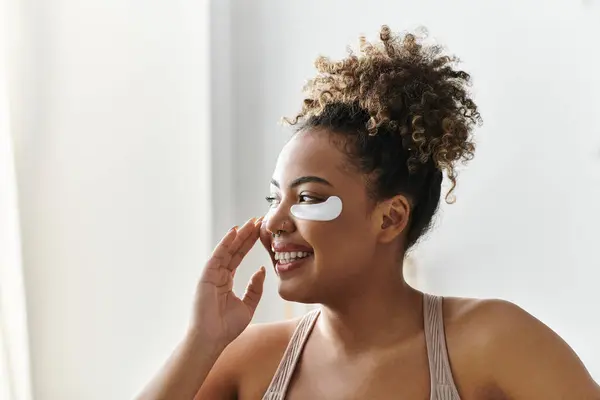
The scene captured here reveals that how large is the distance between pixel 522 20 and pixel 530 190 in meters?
0.35

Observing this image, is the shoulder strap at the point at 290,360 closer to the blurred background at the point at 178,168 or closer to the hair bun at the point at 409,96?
the hair bun at the point at 409,96

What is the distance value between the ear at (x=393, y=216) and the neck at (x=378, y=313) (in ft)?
0.17

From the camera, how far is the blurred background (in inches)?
63.2

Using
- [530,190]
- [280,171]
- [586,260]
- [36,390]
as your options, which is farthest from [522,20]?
[36,390]

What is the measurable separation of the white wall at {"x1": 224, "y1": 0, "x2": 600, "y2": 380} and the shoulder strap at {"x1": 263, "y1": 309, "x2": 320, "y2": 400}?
0.51m

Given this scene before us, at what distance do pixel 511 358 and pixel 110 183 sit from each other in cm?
99

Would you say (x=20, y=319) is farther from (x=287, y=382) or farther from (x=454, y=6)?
(x=454, y=6)

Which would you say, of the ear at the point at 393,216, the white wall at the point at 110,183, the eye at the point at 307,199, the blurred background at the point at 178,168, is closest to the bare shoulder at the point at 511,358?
the ear at the point at 393,216

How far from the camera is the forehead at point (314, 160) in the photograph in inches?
47.8

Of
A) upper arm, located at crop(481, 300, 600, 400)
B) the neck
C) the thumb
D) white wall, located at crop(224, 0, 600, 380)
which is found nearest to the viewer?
upper arm, located at crop(481, 300, 600, 400)

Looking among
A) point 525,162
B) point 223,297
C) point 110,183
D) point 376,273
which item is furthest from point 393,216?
point 110,183

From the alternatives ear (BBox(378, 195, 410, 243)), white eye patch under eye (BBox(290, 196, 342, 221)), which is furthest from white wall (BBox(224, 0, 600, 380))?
white eye patch under eye (BBox(290, 196, 342, 221))

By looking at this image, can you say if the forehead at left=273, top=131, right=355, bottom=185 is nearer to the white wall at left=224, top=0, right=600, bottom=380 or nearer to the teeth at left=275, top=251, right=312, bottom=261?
the teeth at left=275, top=251, right=312, bottom=261

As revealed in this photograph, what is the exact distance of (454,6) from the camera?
5.81 feet
